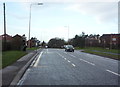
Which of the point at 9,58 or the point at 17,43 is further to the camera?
the point at 17,43

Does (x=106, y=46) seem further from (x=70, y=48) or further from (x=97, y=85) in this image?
(x=97, y=85)

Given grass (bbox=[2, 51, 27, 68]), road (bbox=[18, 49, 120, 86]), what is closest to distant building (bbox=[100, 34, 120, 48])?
grass (bbox=[2, 51, 27, 68])

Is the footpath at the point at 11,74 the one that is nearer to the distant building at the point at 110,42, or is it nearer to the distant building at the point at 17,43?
the distant building at the point at 17,43

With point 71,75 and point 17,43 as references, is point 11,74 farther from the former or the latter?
point 17,43

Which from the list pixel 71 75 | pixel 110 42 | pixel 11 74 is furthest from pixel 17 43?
pixel 110 42

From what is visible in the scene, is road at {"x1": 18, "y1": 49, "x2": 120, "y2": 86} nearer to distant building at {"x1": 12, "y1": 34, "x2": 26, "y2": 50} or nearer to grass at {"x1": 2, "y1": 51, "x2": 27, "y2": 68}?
grass at {"x1": 2, "y1": 51, "x2": 27, "y2": 68}

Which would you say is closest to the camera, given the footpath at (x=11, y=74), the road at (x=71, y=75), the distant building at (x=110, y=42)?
the footpath at (x=11, y=74)

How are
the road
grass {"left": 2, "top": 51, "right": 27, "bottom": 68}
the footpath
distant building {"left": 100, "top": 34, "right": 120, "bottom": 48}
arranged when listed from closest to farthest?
the footpath, the road, grass {"left": 2, "top": 51, "right": 27, "bottom": 68}, distant building {"left": 100, "top": 34, "right": 120, "bottom": 48}

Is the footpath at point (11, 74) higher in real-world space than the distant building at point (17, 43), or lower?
lower

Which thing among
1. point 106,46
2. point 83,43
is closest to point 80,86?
point 106,46

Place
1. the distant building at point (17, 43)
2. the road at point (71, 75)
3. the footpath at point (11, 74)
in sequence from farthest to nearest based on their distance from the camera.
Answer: the distant building at point (17, 43) → the road at point (71, 75) → the footpath at point (11, 74)

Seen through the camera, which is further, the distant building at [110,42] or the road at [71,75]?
the distant building at [110,42]

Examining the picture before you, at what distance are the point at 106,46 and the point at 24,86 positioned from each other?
66.0 metres

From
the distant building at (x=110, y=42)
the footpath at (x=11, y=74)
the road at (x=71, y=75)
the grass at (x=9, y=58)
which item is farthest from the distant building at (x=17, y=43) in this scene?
the footpath at (x=11, y=74)
